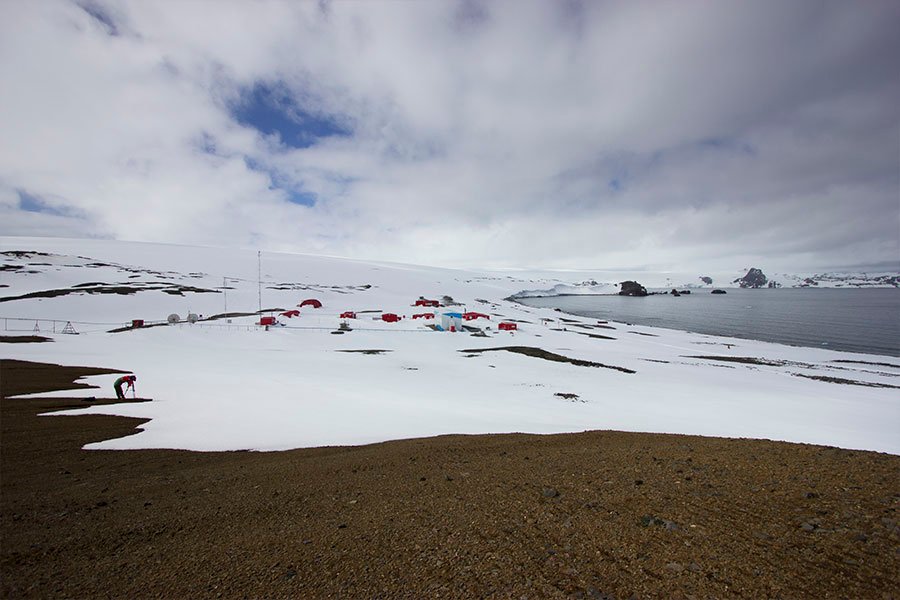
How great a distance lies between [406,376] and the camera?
23.2 m

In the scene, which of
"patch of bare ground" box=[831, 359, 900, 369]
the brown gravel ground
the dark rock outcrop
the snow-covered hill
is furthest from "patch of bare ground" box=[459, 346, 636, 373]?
the dark rock outcrop

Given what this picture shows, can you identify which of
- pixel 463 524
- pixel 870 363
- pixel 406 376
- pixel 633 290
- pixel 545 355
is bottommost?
pixel 870 363

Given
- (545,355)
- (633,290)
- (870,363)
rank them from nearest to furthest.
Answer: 1. (545,355)
2. (870,363)
3. (633,290)

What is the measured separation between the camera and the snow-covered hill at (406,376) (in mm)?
12242

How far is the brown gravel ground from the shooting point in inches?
147

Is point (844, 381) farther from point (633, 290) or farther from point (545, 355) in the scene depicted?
point (633, 290)

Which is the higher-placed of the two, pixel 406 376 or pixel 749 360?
pixel 406 376

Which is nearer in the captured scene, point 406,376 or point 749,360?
point 406,376

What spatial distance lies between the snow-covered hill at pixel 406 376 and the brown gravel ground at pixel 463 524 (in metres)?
3.12

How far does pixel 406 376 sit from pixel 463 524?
18.7 metres

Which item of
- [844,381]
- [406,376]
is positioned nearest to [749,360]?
[844,381]

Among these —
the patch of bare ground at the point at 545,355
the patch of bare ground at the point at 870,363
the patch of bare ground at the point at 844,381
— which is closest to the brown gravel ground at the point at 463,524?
the patch of bare ground at the point at 545,355

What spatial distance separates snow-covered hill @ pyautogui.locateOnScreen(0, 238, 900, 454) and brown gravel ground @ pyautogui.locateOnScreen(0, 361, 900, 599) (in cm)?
312

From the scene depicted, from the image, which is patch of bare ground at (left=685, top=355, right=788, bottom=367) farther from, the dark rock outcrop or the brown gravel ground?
the dark rock outcrop
